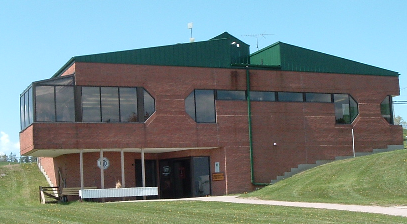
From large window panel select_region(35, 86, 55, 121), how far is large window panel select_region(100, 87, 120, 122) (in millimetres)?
2597

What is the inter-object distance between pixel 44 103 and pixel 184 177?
388 inches

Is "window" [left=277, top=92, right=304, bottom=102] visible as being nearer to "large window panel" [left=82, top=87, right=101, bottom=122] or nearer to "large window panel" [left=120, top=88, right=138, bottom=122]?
"large window panel" [left=120, top=88, right=138, bottom=122]

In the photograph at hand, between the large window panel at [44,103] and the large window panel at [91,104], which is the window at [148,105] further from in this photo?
the large window panel at [44,103]

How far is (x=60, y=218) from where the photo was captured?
1867 centimetres

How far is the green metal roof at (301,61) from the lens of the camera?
1396 inches

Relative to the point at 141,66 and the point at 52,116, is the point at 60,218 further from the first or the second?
the point at 141,66

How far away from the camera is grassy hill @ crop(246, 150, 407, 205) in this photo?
24.6m

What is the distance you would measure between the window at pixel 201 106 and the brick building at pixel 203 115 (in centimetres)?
6

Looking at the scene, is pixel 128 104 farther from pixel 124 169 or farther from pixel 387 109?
pixel 387 109

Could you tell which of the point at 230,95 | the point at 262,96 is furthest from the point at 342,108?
the point at 230,95

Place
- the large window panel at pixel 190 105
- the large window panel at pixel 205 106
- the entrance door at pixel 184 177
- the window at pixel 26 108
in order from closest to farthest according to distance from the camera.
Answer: the window at pixel 26 108, the large window panel at pixel 190 105, the large window panel at pixel 205 106, the entrance door at pixel 184 177

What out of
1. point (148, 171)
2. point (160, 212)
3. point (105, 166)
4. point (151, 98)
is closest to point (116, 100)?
point (151, 98)

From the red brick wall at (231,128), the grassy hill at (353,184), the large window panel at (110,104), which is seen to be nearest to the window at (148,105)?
the red brick wall at (231,128)

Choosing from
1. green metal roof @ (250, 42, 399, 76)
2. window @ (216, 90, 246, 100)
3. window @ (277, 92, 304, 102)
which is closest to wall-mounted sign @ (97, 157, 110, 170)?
window @ (216, 90, 246, 100)
